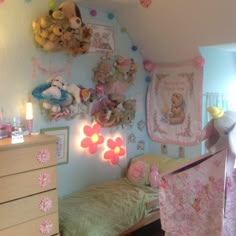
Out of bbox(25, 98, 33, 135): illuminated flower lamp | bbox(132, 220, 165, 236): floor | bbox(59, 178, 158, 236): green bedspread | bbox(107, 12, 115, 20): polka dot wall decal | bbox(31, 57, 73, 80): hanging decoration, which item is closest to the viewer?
bbox(59, 178, 158, 236): green bedspread

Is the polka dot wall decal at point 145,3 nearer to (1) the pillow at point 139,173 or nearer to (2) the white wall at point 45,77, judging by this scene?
(2) the white wall at point 45,77

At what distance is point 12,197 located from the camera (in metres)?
2.05

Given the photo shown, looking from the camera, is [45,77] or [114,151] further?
[114,151]

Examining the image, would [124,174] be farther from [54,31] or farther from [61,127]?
[54,31]

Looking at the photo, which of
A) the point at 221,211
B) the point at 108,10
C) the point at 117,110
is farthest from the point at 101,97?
the point at 221,211

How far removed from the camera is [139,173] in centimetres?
324

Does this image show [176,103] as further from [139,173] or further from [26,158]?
[26,158]

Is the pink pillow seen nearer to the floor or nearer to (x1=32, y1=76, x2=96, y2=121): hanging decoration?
the floor

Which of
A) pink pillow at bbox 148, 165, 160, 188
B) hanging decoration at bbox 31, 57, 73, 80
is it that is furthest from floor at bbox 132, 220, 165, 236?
hanging decoration at bbox 31, 57, 73, 80

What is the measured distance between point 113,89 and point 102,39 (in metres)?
0.53

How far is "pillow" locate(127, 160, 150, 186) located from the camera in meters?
3.21

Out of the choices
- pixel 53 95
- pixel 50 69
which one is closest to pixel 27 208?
pixel 53 95

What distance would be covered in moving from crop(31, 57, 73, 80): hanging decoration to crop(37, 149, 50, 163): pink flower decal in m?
0.78

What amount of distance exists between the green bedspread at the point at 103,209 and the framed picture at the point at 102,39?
4.67ft
